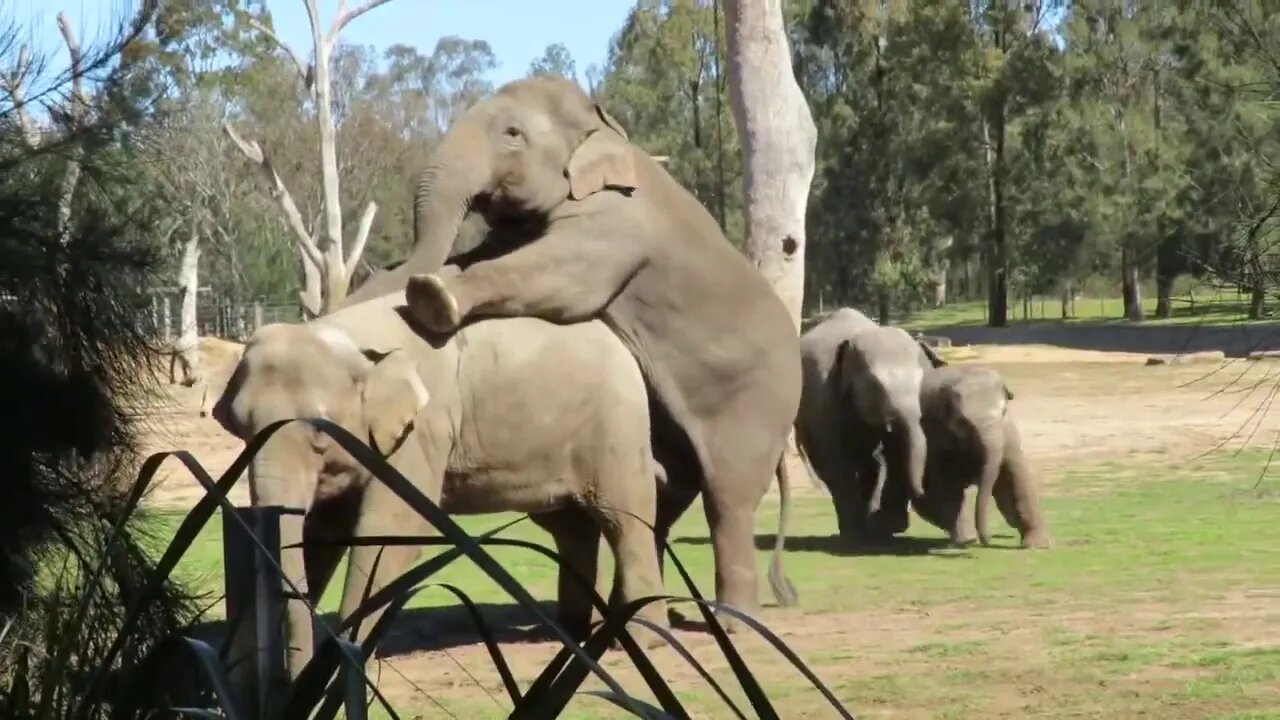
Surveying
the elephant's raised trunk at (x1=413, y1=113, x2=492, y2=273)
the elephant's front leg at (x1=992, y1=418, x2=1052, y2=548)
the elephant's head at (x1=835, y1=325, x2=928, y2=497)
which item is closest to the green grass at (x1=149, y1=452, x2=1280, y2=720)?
the elephant's front leg at (x1=992, y1=418, x2=1052, y2=548)

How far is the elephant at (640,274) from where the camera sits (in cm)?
905

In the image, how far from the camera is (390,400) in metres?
7.57

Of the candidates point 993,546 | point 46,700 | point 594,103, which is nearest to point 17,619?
point 46,700

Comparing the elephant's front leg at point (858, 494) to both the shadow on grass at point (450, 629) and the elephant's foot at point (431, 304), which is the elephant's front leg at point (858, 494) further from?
the elephant's foot at point (431, 304)

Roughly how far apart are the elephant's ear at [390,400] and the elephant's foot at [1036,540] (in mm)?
5877

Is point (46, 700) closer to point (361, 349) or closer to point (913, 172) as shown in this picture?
point (361, 349)

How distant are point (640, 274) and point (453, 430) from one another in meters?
1.64

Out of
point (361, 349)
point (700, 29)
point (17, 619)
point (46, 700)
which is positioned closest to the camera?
point (46, 700)

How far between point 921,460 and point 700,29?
41964 millimetres

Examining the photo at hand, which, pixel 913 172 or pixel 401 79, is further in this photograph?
pixel 401 79

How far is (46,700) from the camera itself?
2600 mm

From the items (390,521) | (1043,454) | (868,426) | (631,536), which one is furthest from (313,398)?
(1043,454)

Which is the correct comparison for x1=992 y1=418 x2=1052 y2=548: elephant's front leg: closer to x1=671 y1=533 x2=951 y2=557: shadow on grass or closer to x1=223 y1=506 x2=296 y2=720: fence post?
x1=671 y1=533 x2=951 y2=557: shadow on grass

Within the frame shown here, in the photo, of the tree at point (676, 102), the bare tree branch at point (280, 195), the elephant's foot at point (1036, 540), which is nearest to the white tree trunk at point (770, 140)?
the elephant's foot at point (1036, 540)
